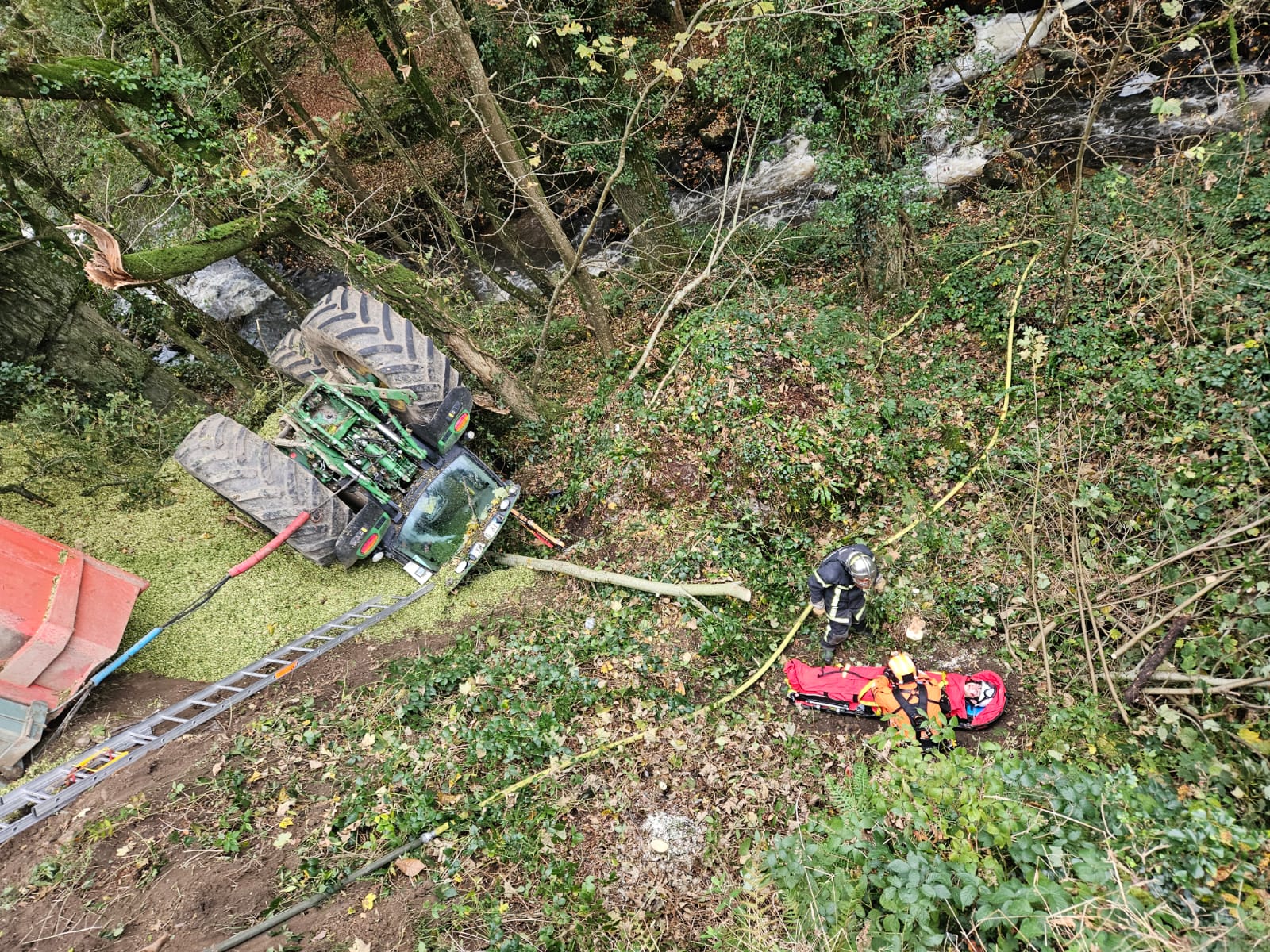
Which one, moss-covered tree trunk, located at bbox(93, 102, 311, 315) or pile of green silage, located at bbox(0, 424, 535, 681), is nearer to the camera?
pile of green silage, located at bbox(0, 424, 535, 681)

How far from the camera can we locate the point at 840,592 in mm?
4762

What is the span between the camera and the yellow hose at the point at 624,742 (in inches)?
127

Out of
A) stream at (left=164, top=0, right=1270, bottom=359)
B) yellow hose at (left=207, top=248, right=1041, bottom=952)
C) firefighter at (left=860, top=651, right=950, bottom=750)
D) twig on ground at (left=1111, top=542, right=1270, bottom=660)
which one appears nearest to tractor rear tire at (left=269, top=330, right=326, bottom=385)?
stream at (left=164, top=0, right=1270, bottom=359)

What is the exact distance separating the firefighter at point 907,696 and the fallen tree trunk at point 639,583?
1.16 meters

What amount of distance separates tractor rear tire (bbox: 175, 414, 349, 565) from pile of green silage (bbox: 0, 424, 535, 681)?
2.09ft

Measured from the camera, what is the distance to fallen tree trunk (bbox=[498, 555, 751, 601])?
5059 mm

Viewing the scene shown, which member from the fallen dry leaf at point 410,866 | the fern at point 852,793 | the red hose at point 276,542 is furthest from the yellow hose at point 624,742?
the red hose at point 276,542

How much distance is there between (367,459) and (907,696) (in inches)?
192

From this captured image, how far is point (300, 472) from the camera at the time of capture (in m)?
5.20

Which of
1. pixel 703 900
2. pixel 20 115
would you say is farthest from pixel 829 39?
pixel 20 115

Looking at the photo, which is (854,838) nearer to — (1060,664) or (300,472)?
(1060,664)

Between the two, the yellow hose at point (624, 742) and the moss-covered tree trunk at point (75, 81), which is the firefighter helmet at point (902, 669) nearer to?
the yellow hose at point (624, 742)

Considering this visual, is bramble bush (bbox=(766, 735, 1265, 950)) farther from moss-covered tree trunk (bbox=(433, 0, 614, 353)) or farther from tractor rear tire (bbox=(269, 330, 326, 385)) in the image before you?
tractor rear tire (bbox=(269, 330, 326, 385))

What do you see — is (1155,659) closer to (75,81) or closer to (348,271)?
(348,271)
